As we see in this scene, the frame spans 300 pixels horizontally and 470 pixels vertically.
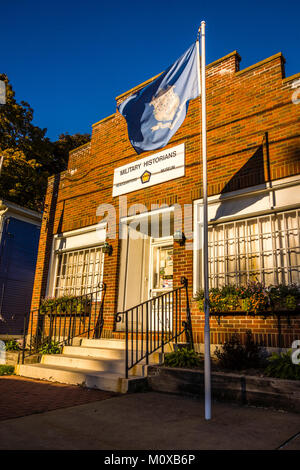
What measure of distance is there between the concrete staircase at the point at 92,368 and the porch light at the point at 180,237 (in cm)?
213

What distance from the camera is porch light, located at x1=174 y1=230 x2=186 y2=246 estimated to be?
22.0ft

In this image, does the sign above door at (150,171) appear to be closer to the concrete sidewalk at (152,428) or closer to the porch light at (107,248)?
the porch light at (107,248)

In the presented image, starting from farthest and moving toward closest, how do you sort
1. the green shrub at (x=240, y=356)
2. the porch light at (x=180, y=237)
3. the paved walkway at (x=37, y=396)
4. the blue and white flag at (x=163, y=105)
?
1. the porch light at (x=180, y=237)
2. the blue and white flag at (x=163, y=105)
3. the green shrub at (x=240, y=356)
4. the paved walkway at (x=37, y=396)

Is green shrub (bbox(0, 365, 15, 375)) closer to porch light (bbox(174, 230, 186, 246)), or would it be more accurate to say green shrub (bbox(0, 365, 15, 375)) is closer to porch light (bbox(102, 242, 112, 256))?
porch light (bbox(102, 242, 112, 256))

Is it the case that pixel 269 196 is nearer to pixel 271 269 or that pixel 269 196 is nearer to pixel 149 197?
pixel 271 269

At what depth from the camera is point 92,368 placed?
595 cm

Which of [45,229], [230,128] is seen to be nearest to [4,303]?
[45,229]

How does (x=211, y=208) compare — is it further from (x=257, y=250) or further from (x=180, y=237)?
(x=257, y=250)

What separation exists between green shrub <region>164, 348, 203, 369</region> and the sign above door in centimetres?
355

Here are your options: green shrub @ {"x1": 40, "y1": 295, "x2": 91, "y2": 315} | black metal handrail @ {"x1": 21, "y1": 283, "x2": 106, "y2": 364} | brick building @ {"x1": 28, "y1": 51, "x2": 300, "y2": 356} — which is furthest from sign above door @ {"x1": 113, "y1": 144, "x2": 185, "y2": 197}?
green shrub @ {"x1": 40, "y1": 295, "x2": 91, "y2": 315}

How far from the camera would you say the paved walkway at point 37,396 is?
4045 millimetres

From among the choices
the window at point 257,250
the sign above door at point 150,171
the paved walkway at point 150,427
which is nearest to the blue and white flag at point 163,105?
the sign above door at point 150,171

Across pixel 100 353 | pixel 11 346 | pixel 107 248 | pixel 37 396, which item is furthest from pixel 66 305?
pixel 37 396

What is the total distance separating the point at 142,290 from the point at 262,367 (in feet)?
12.2
